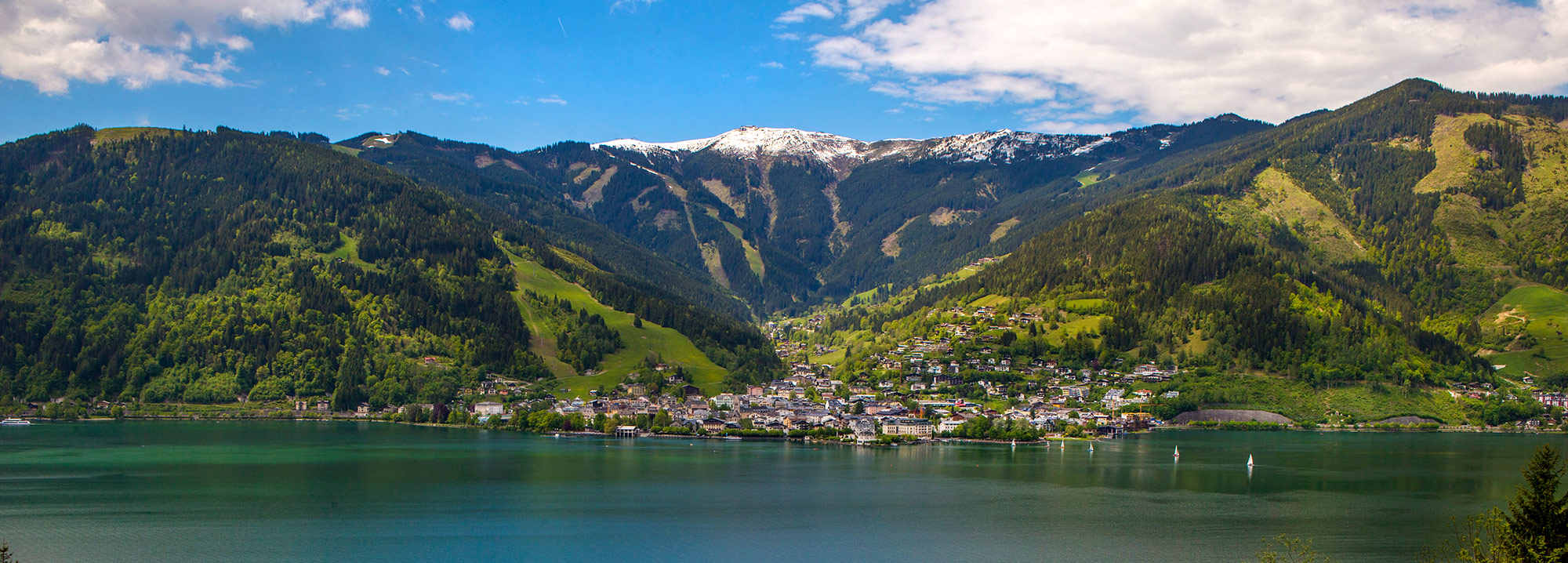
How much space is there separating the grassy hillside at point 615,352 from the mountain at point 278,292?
15.8 inches

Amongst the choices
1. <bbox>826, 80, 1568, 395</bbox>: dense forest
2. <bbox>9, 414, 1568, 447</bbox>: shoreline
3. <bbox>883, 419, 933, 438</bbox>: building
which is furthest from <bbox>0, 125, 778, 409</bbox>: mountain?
<bbox>826, 80, 1568, 395</bbox>: dense forest

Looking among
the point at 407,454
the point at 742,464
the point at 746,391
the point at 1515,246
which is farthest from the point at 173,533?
the point at 1515,246

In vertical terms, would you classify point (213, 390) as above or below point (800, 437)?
above

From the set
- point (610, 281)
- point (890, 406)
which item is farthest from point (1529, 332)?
point (610, 281)

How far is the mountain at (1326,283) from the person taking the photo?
414ft

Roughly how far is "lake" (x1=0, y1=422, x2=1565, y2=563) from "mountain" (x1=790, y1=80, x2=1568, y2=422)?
24.9m

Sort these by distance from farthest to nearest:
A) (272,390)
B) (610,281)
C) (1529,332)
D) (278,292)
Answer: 1. (610,281)
2. (278,292)
3. (1529,332)
4. (272,390)

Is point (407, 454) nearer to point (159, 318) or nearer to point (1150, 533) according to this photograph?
point (1150, 533)

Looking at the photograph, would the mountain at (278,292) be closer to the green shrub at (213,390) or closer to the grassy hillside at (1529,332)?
the green shrub at (213,390)

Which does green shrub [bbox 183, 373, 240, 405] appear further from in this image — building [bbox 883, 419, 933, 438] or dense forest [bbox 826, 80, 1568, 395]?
dense forest [bbox 826, 80, 1568, 395]

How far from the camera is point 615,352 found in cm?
14550

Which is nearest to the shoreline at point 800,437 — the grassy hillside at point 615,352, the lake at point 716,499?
the lake at point 716,499

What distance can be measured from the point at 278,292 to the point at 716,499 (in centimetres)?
9646

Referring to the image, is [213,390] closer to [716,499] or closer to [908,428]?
[908,428]
